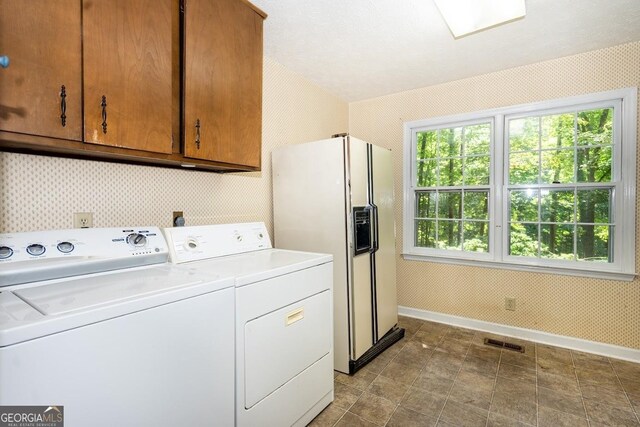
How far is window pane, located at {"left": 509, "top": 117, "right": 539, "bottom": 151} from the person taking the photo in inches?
115

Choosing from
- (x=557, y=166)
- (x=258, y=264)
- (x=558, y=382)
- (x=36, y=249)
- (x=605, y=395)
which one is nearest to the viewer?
(x=36, y=249)

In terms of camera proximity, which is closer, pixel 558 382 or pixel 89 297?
pixel 89 297

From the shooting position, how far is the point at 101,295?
1.06 metres

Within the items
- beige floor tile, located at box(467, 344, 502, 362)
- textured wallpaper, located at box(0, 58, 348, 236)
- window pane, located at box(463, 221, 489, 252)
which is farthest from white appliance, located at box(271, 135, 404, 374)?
window pane, located at box(463, 221, 489, 252)

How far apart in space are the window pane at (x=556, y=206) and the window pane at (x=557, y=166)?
0.11m

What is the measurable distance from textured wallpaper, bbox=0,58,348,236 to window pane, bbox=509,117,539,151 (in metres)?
1.93

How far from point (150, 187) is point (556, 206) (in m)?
3.30

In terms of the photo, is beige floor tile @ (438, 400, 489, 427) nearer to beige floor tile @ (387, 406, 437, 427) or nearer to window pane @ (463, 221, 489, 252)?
beige floor tile @ (387, 406, 437, 427)

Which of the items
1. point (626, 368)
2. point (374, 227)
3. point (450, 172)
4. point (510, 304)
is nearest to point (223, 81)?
point (374, 227)

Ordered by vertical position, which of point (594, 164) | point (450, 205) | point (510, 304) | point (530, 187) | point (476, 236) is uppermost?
point (594, 164)

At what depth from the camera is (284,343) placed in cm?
162

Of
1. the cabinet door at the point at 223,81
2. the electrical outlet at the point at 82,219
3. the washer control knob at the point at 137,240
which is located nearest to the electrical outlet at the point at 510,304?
the cabinet door at the point at 223,81

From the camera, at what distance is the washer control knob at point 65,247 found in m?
1.34

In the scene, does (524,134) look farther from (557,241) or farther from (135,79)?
(135,79)
